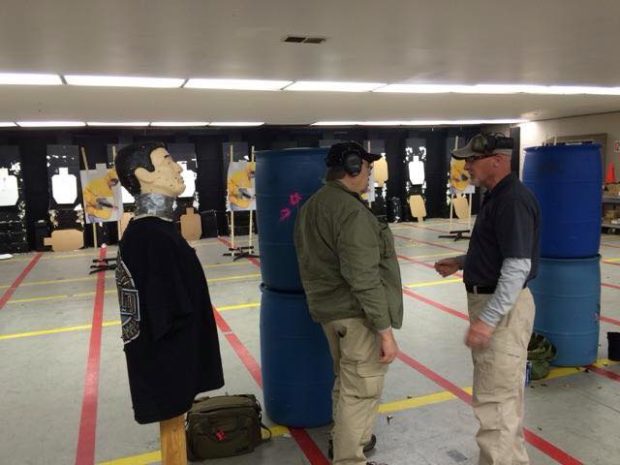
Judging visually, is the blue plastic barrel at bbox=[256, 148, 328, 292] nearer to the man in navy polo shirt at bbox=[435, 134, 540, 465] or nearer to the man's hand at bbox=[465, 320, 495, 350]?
the man in navy polo shirt at bbox=[435, 134, 540, 465]

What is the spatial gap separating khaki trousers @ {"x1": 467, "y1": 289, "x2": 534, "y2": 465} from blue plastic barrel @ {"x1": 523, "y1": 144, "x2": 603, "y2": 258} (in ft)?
5.42

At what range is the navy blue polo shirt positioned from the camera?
7.09 ft

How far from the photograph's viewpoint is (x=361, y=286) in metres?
2.16

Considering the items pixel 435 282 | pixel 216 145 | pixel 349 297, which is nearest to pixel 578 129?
pixel 435 282

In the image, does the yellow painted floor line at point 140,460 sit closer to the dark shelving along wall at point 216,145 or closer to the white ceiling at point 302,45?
the white ceiling at point 302,45

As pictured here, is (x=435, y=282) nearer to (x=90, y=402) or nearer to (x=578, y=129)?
(x=90, y=402)

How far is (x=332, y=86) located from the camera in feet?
19.7

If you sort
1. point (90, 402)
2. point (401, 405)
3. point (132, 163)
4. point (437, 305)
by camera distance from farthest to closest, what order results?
point (437, 305) → point (90, 402) → point (401, 405) → point (132, 163)

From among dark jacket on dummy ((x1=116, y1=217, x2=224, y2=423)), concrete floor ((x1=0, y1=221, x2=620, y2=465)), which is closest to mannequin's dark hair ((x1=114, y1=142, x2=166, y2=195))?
dark jacket on dummy ((x1=116, y1=217, x2=224, y2=423))

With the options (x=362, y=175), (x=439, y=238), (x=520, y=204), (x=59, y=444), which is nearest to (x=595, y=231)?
(x=520, y=204)

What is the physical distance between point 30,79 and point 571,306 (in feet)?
17.5

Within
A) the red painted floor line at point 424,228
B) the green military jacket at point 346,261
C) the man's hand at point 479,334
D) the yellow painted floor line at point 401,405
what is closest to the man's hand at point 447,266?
the green military jacket at point 346,261

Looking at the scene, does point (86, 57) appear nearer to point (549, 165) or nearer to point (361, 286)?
point (361, 286)

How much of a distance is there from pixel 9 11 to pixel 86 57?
118cm
